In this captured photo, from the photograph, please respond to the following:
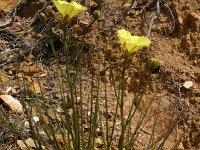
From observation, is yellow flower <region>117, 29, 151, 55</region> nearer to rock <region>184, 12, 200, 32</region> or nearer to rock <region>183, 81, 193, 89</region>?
rock <region>183, 81, 193, 89</region>

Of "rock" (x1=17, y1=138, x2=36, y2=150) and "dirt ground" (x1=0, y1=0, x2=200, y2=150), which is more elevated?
"dirt ground" (x1=0, y1=0, x2=200, y2=150)

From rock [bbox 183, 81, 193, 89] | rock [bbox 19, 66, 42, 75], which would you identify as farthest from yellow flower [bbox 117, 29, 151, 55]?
rock [bbox 19, 66, 42, 75]

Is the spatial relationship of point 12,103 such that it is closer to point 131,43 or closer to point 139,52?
point 139,52

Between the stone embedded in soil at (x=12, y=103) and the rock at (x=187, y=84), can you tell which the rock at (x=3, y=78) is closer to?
the stone embedded in soil at (x=12, y=103)

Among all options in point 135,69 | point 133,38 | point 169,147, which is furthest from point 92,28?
point 133,38

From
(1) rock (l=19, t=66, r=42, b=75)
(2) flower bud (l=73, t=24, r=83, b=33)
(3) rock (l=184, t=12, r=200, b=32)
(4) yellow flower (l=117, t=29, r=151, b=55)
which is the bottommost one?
(1) rock (l=19, t=66, r=42, b=75)

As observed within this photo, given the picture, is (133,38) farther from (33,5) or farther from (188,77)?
(33,5)
